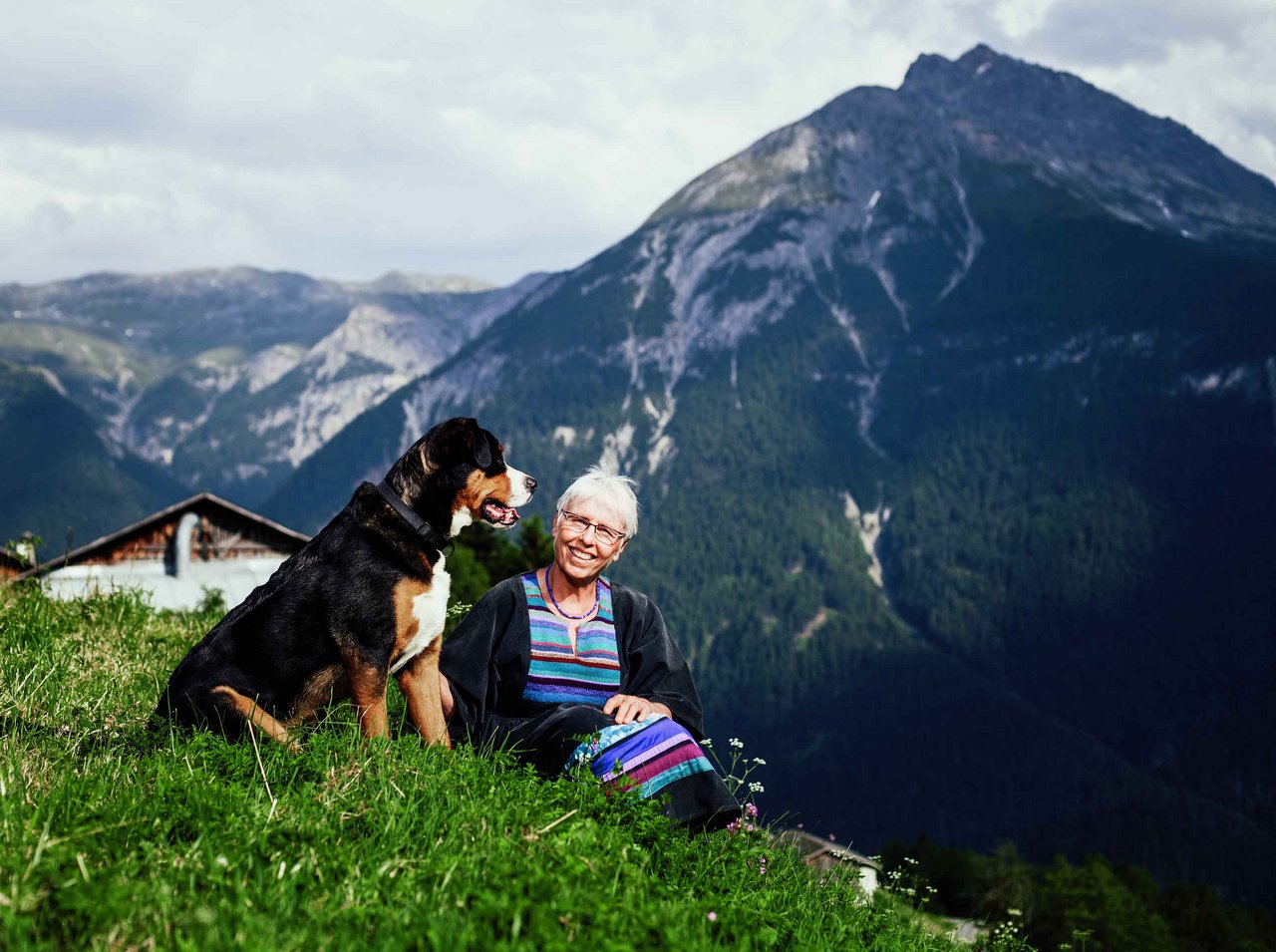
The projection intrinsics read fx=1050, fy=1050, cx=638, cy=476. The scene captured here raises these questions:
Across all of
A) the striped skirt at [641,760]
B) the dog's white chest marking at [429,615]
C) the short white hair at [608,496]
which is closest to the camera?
the striped skirt at [641,760]

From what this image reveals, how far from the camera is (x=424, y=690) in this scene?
5.53 metres

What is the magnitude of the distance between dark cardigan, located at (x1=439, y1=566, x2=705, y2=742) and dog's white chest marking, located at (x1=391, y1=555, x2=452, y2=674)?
45 centimetres

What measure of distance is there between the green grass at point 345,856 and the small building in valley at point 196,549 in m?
29.4

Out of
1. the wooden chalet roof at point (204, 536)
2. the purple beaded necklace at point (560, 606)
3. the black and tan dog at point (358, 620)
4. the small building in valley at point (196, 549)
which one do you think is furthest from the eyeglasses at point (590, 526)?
the wooden chalet roof at point (204, 536)

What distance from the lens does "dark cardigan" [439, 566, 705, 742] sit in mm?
5879

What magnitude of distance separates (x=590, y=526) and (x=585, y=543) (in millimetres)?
102

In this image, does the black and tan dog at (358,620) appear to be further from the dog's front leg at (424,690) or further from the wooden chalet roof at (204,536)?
the wooden chalet roof at (204,536)

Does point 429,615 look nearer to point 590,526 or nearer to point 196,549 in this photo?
point 590,526

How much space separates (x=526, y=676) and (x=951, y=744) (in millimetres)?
205774

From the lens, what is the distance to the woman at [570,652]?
18.8ft

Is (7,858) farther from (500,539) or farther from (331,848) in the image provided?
(500,539)

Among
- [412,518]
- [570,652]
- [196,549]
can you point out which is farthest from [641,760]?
[196,549]

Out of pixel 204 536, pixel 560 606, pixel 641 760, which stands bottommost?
pixel 204 536

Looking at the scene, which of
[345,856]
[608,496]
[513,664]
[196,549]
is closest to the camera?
[345,856]
